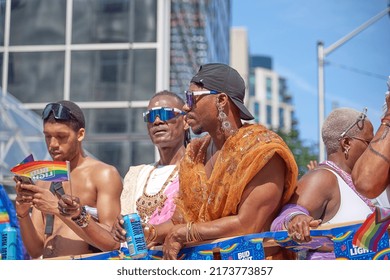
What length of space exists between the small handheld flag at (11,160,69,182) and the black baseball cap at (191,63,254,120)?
28.7 inches

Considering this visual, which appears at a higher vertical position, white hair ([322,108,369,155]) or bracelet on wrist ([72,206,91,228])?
white hair ([322,108,369,155])

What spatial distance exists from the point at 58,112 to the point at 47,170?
769 mm

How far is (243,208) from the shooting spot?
3.27 metres

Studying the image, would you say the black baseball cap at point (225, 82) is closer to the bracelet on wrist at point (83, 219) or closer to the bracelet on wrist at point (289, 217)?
the bracelet on wrist at point (289, 217)

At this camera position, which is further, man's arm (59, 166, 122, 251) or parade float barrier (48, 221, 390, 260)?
man's arm (59, 166, 122, 251)

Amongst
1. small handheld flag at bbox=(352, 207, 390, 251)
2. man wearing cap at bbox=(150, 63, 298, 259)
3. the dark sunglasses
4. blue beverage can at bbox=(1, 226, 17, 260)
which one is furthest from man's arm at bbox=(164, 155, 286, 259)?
the dark sunglasses

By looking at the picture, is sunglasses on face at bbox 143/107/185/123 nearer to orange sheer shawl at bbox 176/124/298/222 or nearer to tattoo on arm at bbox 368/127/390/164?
orange sheer shawl at bbox 176/124/298/222

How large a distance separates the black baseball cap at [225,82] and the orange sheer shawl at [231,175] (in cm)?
11

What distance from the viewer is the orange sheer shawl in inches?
127

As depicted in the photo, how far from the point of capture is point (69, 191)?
13.5 ft

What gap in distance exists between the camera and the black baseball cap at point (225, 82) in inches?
136
